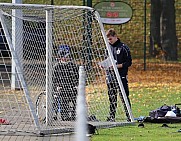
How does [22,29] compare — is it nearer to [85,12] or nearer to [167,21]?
[85,12]

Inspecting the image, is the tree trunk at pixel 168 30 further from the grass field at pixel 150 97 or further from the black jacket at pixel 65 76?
the black jacket at pixel 65 76

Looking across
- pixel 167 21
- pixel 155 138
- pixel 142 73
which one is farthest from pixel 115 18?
pixel 155 138

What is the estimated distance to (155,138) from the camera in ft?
33.3

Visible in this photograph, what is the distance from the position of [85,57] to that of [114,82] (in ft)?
2.62

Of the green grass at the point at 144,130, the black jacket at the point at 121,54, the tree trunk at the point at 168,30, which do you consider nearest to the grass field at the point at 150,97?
the green grass at the point at 144,130

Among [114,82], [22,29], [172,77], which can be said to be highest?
[22,29]

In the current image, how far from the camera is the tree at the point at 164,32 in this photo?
27172 mm

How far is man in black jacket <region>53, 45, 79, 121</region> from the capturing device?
12086mm

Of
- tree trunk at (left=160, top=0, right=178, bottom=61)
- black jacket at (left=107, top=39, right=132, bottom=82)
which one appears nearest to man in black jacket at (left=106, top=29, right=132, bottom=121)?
black jacket at (left=107, top=39, right=132, bottom=82)

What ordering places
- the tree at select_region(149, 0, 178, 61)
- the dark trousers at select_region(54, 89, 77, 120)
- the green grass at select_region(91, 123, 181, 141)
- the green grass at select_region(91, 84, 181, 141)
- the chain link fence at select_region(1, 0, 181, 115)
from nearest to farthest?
1. the green grass at select_region(91, 123, 181, 141)
2. the green grass at select_region(91, 84, 181, 141)
3. the dark trousers at select_region(54, 89, 77, 120)
4. the chain link fence at select_region(1, 0, 181, 115)
5. the tree at select_region(149, 0, 178, 61)

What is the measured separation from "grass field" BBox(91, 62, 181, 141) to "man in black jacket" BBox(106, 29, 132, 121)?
75cm

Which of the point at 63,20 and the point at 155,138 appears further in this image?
the point at 63,20

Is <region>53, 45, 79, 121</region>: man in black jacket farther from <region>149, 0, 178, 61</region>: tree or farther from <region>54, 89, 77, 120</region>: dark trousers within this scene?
<region>149, 0, 178, 61</region>: tree

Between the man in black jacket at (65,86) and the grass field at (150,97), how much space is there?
1017 mm
